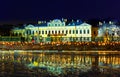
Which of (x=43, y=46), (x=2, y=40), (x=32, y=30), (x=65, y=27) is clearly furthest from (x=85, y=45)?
(x=32, y=30)

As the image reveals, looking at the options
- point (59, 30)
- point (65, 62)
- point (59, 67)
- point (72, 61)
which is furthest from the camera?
point (59, 30)

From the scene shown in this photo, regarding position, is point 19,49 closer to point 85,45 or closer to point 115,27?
point 85,45

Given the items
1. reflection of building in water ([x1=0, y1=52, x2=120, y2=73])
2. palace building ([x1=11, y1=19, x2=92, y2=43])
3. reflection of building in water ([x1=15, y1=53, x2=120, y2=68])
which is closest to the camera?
reflection of building in water ([x1=0, y1=52, x2=120, y2=73])

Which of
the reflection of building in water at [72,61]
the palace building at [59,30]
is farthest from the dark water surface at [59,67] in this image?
the palace building at [59,30]

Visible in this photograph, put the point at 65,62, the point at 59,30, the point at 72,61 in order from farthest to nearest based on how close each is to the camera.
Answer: the point at 59,30 → the point at 72,61 → the point at 65,62

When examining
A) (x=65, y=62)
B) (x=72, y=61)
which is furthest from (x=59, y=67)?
(x=72, y=61)

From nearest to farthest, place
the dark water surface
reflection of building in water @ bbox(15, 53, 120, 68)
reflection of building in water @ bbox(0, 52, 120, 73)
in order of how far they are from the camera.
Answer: the dark water surface < reflection of building in water @ bbox(0, 52, 120, 73) < reflection of building in water @ bbox(15, 53, 120, 68)

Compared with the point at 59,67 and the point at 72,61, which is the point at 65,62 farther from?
the point at 59,67

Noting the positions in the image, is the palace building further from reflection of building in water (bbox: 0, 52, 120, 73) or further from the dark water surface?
the dark water surface

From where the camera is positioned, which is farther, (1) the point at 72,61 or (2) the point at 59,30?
(2) the point at 59,30

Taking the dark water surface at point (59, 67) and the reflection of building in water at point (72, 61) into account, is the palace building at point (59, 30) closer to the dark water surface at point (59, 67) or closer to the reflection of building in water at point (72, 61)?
the reflection of building in water at point (72, 61)

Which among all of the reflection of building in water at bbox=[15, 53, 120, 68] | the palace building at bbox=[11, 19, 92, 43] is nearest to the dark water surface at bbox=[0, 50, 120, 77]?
the reflection of building in water at bbox=[15, 53, 120, 68]

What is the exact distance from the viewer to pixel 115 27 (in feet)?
368

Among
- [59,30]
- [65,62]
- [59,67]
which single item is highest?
[59,30]
